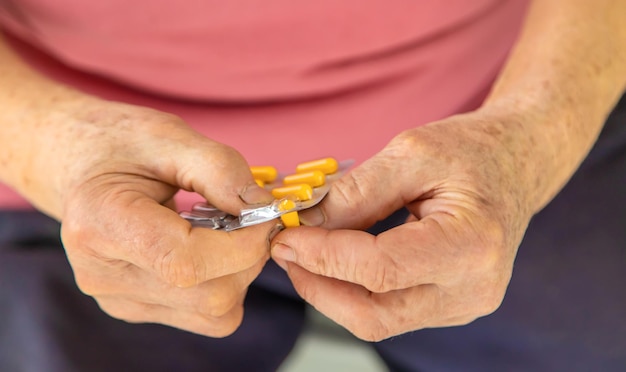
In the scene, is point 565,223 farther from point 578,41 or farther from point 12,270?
point 12,270

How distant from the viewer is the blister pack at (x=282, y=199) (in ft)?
2.01

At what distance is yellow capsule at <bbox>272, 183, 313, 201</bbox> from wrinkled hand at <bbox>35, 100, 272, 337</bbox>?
2cm

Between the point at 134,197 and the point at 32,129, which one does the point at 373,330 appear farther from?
the point at 32,129

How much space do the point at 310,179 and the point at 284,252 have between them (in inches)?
3.4

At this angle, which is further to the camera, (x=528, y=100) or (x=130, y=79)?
(x=130, y=79)

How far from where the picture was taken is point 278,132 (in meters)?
0.87

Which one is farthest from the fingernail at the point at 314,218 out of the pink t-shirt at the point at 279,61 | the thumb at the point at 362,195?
the pink t-shirt at the point at 279,61

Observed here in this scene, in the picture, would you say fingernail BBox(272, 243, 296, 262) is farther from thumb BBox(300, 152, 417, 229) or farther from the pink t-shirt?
the pink t-shirt

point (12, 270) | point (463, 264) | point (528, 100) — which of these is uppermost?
point (528, 100)

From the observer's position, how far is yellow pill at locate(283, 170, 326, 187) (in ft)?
2.22

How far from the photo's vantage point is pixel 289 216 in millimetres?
630

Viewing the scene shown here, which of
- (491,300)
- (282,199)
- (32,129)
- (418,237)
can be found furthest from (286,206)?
(32,129)

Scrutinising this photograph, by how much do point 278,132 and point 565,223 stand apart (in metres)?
0.39

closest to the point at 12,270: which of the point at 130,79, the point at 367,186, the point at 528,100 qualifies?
the point at 130,79
